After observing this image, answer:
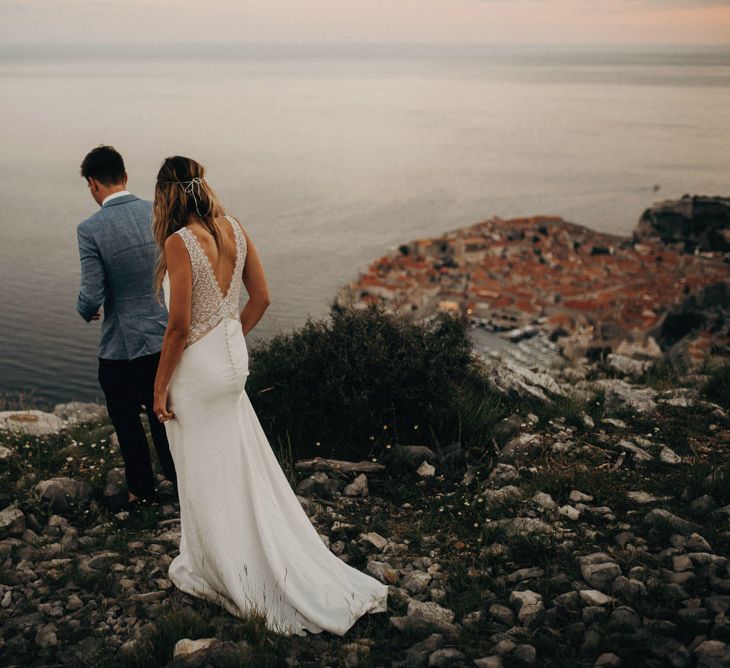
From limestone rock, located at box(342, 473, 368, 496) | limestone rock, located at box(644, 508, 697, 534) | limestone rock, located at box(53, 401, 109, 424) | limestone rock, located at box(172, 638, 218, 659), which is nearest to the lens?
limestone rock, located at box(172, 638, 218, 659)

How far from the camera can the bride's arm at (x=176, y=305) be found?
3.18m

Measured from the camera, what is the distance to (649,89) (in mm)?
143250

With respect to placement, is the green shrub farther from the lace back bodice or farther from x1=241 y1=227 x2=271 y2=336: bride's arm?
the lace back bodice

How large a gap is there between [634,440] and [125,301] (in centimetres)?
394

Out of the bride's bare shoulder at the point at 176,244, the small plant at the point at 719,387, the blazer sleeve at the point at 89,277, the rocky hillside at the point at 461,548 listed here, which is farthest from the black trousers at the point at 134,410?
the small plant at the point at 719,387

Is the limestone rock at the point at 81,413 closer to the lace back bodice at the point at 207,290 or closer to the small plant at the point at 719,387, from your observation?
the lace back bodice at the point at 207,290

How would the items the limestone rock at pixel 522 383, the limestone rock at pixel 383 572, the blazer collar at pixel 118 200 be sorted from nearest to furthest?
the limestone rock at pixel 383 572, the blazer collar at pixel 118 200, the limestone rock at pixel 522 383

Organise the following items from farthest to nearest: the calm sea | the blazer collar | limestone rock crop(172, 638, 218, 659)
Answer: the calm sea → the blazer collar → limestone rock crop(172, 638, 218, 659)

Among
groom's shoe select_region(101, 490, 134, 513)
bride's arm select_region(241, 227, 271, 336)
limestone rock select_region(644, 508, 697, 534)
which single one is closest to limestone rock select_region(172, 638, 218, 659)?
bride's arm select_region(241, 227, 271, 336)

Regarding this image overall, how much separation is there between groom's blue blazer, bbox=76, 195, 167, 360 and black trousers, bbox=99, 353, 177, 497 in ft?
0.35

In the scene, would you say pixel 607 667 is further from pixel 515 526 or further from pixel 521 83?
pixel 521 83

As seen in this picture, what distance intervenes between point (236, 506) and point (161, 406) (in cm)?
64

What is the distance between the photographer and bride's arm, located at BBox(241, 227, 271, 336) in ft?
11.6

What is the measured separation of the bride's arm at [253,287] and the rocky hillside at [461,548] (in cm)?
148
